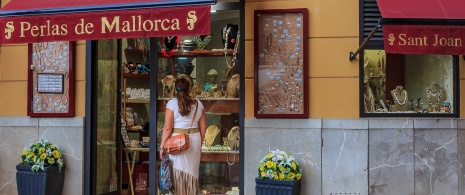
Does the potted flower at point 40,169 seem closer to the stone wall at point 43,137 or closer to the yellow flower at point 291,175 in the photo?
the stone wall at point 43,137

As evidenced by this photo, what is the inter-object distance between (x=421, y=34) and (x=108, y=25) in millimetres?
3726

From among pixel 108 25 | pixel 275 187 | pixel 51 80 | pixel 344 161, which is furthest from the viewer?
pixel 51 80

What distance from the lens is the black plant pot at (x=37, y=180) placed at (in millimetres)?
9250

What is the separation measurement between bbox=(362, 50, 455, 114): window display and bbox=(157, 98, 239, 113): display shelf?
5.91 ft

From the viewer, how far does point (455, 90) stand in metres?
8.73

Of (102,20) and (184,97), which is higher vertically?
(102,20)

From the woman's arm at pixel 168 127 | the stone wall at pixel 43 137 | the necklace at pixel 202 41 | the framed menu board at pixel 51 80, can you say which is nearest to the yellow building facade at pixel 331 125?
the necklace at pixel 202 41

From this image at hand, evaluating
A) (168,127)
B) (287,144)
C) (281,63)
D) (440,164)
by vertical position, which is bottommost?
(440,164)

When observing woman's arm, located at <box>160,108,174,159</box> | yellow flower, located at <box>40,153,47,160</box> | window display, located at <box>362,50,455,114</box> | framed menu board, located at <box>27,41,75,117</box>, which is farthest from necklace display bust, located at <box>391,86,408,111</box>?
yellow flower, located at <box>40,153,47,160</box>

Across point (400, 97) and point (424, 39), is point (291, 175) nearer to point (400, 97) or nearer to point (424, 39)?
point (400, 97)

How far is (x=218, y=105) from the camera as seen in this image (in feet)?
31.1

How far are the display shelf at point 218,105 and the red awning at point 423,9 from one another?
254cm

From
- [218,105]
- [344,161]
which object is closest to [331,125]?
[344,161]

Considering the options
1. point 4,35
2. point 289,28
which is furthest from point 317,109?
point 4,35
